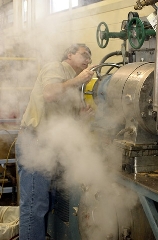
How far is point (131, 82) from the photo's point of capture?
162 centimetres

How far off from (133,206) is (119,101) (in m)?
0.49

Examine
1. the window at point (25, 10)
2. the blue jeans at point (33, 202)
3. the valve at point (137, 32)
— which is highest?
the window at point (25, 10)

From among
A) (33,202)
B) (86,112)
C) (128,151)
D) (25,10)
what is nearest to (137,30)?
(86,112)

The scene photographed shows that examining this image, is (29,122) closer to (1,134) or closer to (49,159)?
(49,159)

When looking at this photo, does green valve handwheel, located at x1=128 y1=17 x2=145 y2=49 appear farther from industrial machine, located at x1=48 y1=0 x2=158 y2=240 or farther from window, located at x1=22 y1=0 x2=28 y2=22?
window, located at x1=22 y1=0 x2=28 y2=22

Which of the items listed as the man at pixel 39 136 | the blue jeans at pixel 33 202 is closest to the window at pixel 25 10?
the man at pixel 39 136

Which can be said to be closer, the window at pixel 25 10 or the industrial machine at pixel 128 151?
the industrial machine at pixel 128 151

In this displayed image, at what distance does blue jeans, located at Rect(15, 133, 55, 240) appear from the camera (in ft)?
7.37

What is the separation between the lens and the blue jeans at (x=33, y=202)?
2246mm

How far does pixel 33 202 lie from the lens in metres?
2.26

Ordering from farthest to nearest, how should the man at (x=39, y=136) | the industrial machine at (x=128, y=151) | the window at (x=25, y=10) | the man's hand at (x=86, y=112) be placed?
1. the window at (x=25, y=10)
2. the man at (x=39, y=136)
3. the man's hand at (x=86, y=112)
4. the industrial machine at (x=128, y=151)

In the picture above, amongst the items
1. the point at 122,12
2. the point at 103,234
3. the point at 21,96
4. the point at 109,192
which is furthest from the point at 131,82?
the point at 21,96

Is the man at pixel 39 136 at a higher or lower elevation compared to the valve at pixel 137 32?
lower

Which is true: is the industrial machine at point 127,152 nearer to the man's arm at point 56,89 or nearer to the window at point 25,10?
the man's arm at point 56,89
